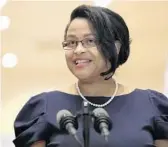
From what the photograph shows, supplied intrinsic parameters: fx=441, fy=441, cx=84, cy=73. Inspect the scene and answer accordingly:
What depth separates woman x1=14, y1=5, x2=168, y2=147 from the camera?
5.06ft

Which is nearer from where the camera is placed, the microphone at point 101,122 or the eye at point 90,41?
the microphone at point 101,122

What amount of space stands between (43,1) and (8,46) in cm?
29

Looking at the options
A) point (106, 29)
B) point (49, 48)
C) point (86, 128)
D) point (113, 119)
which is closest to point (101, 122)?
point (86, 128)

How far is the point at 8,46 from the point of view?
6.95 ft

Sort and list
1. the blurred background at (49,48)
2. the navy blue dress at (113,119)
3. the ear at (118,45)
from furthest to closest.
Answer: the blurred background at (49,48) < the ear at (118,45) < the navy blue dress at (113,119)

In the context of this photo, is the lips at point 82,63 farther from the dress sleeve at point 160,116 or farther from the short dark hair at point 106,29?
the dress sleeve at point 160,116

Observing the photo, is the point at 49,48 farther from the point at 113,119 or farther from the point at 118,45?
the point at 113,119

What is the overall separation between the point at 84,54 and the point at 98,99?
19 cm

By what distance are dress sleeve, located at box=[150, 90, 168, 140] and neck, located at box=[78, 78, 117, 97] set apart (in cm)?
17

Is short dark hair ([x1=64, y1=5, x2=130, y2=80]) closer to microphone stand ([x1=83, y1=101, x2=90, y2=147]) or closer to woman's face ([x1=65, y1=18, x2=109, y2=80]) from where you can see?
woman's face ([x1=65, y1=18, x2=109, y2=80])

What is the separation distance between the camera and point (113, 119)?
1575 mm

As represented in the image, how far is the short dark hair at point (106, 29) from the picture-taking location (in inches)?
61.7

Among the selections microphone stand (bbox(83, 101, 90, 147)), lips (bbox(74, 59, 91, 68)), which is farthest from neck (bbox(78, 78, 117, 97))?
microphone stand (bbox(83, 101, 90, 147))

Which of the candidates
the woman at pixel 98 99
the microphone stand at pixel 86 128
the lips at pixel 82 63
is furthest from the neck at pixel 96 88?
the microphone stand at pixel 86 128
